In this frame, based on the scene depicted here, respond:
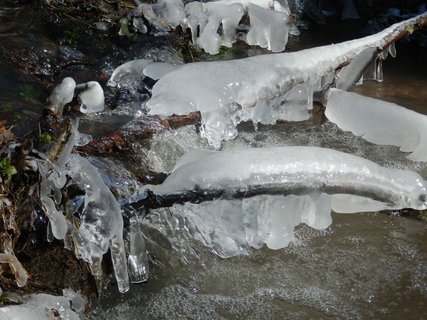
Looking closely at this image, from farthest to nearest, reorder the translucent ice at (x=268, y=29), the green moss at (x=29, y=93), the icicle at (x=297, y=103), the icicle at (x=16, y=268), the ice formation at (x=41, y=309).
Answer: the translucent ice at (x=268, y=29), the icicle at (x=297, y=103), the green moss at (x=29, y=93), the icicle at (x=16, y=268), the ice formation at (x=41, y=309)

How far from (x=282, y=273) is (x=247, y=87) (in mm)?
1409

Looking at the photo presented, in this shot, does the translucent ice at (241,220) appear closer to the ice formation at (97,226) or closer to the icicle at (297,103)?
the ice formation at (97,226)

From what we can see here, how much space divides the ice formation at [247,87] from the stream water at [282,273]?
0.18 m

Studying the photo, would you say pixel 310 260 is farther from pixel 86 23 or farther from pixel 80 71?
pixel 86 23

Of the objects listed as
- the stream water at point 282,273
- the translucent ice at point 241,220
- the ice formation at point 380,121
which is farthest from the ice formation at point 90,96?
the ice formation at point 380,121

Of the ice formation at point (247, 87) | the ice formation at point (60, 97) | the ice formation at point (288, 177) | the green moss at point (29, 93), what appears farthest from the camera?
the green moss at point (29, 93)

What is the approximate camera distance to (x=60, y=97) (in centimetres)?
358

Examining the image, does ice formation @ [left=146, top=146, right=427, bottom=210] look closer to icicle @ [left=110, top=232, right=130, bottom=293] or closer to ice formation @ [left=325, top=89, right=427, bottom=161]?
icicle @ [left=110, top=232, right=130, bottom=293]

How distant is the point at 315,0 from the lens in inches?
289

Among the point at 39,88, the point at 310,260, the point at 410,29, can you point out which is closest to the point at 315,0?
the point at 410,29

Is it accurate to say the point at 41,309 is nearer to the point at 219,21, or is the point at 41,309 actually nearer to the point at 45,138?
the point at 45,138

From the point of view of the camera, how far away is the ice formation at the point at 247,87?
4.06 meters

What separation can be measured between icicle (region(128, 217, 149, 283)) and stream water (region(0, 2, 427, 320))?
4 centimetres

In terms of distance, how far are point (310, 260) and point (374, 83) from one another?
2.68 metres
